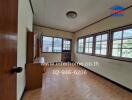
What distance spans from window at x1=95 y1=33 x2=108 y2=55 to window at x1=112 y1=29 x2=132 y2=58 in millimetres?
496

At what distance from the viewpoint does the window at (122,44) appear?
10.0 feet

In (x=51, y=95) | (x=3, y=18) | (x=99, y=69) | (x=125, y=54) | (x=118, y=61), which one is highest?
(x=3, y=18)

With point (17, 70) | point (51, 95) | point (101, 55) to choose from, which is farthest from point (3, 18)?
point (101, 55)

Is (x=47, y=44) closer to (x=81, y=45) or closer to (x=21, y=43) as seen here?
(x=81, y=45)

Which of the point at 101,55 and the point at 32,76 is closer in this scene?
the point at 32,76

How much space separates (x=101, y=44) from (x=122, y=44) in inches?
43.9

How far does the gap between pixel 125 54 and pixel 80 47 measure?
11.8 feet

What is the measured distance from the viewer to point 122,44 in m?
3.31

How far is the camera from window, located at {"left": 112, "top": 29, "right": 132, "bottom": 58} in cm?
305

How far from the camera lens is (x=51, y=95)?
2.46 m

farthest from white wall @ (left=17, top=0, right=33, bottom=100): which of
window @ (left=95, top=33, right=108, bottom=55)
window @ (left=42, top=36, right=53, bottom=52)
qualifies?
window @ (left=42, top=36, right=53, bottom=52)

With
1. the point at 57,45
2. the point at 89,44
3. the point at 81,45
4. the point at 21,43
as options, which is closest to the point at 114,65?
the point at 89,44

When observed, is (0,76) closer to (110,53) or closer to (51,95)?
(51,95)

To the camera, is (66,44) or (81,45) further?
(66,44)
